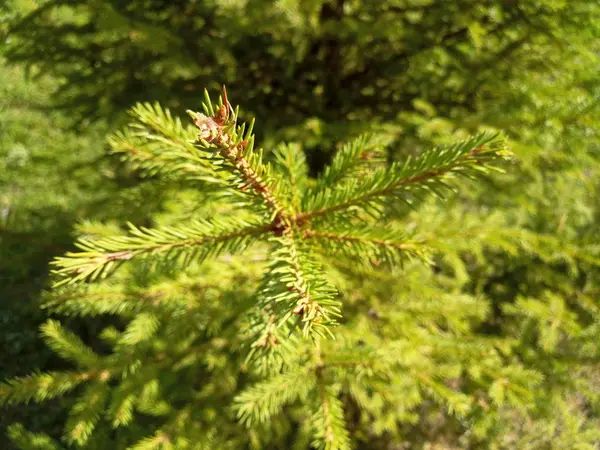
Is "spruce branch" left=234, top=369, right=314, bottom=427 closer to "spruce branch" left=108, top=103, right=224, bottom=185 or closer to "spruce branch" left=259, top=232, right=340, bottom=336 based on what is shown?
"spruce branch" left=259, top=232, right=340, bottom=336

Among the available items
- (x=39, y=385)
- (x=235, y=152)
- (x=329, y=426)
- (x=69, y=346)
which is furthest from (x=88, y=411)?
(x=235, y=152)

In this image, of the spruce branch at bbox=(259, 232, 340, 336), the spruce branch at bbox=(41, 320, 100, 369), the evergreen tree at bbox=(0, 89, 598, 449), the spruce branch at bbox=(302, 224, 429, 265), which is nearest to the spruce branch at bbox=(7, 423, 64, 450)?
the evergreen tree at bbox=(0, 89, 598, 449)

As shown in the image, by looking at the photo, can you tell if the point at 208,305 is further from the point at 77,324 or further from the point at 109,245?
the point at 77,324

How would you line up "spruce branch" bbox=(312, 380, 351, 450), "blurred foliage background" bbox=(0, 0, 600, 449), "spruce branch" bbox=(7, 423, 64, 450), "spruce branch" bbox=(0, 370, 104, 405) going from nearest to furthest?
"spruce branch" bbox=(312, 380, 351, 450) < "spruce branch" bbox=(0, 370, 104, 405) < "blurred foliage background" bbox=(0, 0, 600, 449) < "spruce branch" bbox=(7, 423, 64, 450)

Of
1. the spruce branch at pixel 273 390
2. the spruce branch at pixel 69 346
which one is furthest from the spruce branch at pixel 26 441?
the spruce branch at pixel 273 390

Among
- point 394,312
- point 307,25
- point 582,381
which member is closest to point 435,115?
point 307,25

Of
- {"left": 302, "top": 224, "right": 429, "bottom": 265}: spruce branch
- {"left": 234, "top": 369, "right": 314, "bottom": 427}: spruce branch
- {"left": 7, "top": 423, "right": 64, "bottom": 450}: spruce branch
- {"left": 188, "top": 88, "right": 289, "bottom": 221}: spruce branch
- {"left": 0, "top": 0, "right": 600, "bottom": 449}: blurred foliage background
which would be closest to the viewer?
{"left": 188, "top": 88, "right": 289, "bottom": 221}: spruce branch
